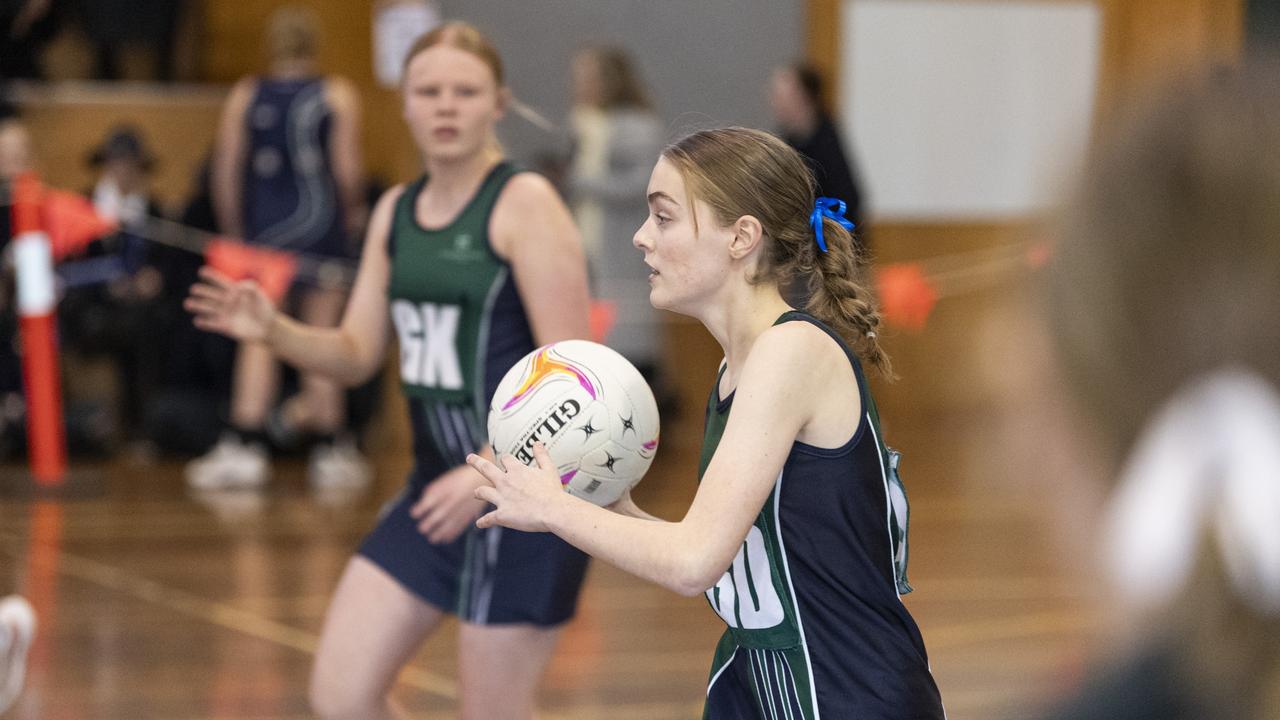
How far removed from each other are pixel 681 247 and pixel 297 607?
3.48 metres

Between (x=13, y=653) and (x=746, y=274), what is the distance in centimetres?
270

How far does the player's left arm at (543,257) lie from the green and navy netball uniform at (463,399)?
0.11ft

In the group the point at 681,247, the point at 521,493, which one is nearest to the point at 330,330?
the point at 681,247

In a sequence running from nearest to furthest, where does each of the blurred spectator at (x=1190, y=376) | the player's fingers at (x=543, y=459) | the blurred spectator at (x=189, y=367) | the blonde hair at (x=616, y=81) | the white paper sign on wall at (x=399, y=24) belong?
the blurred spectator at (x=1190, y=376)
the player's fingers at (x=543, y=459)
the blonde hair at (x=616, y=81)
the blurred spectator at (x=189, y=367)
the white paper sign on wall at (x=399, y=24)

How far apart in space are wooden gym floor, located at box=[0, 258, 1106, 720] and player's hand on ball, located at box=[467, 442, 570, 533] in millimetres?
1216

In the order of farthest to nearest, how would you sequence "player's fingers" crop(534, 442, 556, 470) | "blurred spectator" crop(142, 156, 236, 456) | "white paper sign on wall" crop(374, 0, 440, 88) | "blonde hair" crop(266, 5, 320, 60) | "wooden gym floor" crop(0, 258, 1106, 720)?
"white paper sign on wall" crop(374, 0, 440, 88) < "blurred spectator" crop(142, 156, 236, 456) < "blonde hair" crop(266, 5, 320, 60) < "wooden gym floor" crop(0, 258, 1106, 720) < "player's fingers" crop(534, 442, 556, 470)

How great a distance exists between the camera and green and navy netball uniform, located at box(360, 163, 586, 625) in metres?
3.06

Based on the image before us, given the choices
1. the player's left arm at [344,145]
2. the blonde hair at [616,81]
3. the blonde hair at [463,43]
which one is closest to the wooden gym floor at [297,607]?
the blonde hair at [463,43]

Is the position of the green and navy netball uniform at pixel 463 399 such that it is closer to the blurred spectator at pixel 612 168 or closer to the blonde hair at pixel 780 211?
the blonde hair at pixel 780 211

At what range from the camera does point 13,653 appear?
4195 millimetres

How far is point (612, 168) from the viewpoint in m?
8.22

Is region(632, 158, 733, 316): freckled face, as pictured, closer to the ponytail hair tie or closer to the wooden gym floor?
the ponytail hair tie

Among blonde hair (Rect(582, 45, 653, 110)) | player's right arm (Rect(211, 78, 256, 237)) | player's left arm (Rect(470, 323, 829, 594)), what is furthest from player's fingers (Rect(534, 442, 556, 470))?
blonde hair (Rect(582, 45, 653, 110))

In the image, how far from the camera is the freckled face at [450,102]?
10.5 feet
